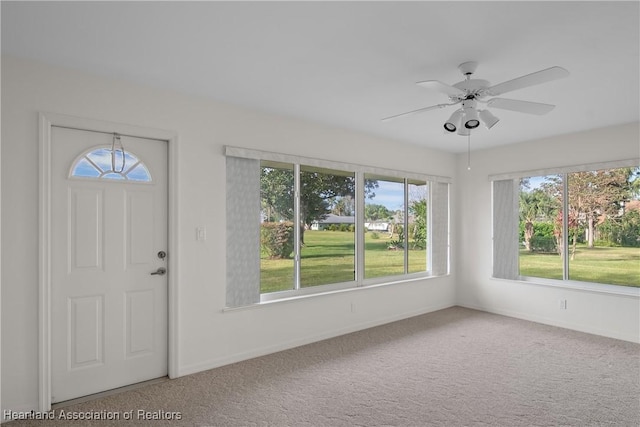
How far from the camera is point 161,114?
322 centimetres

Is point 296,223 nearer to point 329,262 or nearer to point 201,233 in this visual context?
point 329,262

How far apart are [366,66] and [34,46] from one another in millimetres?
2245

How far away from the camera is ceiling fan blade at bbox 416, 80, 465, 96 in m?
2.29

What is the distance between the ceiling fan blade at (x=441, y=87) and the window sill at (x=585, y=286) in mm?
3525

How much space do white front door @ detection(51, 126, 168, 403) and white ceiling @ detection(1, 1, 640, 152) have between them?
0.66 m

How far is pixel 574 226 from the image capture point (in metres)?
5.29

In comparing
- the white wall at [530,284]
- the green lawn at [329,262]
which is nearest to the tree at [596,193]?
the white wall at [530,284]

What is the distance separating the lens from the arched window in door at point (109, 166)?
2881mm

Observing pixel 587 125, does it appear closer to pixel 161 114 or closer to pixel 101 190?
pixel 161 114

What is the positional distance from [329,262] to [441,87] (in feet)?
8.91

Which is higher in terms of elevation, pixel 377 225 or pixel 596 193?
pixel 596 193

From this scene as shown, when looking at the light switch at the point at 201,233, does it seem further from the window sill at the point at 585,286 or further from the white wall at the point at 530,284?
the window sill at the point at 585,286

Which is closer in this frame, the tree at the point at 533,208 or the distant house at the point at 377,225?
the distant house at the point at 377,225

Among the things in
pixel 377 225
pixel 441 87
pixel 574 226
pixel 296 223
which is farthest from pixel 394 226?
pixel 441 87
